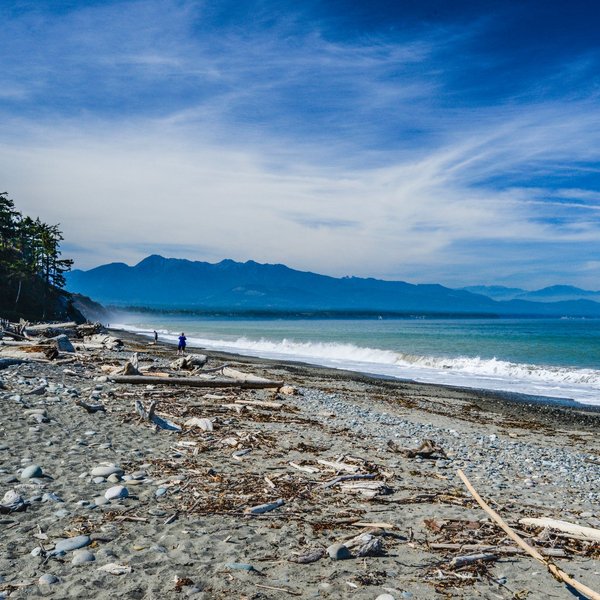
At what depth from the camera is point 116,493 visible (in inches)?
288

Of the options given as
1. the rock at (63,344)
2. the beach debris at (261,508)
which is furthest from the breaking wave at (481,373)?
the beach debris at (261,508)

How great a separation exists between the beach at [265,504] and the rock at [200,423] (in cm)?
5

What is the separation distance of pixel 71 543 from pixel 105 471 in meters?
2.50

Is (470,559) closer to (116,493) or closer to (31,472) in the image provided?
(116,493)

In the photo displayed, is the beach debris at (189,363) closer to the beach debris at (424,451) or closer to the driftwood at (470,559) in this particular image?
the beach debris at (424,451)

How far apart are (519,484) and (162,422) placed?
773cm

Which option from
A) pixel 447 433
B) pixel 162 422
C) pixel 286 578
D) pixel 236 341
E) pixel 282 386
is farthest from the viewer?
pixel 236 341

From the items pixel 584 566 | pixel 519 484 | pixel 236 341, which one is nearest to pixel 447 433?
pixel 519 484

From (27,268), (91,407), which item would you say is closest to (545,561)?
(91,407)

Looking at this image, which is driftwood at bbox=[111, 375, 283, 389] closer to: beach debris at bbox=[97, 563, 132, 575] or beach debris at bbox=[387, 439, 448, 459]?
beach debris at bbox=[387, 439, 448, 459]

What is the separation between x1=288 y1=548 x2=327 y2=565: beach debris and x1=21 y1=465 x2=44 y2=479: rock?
431 centimetres

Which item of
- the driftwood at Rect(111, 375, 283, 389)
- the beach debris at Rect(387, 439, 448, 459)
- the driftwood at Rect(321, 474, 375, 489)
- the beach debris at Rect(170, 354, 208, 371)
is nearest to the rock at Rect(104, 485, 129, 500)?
the driftwood at Rect(321, 474, 375, 489)

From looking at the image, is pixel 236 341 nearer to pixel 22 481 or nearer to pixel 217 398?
pixel 217 398

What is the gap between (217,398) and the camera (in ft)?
55.2
